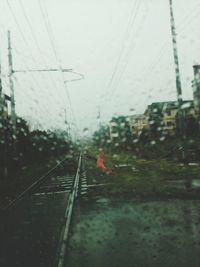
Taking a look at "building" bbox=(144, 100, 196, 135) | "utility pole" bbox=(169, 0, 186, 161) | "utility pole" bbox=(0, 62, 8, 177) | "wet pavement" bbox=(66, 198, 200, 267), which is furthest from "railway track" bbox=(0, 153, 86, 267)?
"building" bbox=(144, 100, 196, 135)

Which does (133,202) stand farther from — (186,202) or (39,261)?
(39,261)

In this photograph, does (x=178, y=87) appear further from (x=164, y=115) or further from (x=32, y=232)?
(x=164, y=115)

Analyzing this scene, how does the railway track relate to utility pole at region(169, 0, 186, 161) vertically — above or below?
below

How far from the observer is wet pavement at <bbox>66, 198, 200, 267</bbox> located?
234 inches

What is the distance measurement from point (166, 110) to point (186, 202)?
5275 cm

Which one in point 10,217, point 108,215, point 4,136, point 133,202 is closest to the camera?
point 108,215

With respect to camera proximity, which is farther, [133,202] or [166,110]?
[166,110]

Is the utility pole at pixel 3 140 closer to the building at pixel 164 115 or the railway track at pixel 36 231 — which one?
the railway track at pixel 36 231

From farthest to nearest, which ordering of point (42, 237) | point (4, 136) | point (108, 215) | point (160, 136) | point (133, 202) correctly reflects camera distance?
1. point (160, 136)
2. point (4, 136)
3. point (133, 202)
4. point (108, 215)
5. point (42, 237)

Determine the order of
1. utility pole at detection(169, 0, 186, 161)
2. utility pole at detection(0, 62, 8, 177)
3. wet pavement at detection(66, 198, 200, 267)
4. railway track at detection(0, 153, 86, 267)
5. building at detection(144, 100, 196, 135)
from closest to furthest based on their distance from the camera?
1. wet pavement at detection(66, 198, 200, 267)
2. railway track at detection(0, 153, 86, 267)
3. utility pole at detection(169, 0, 186, 161)
4. utility pole at detection(0, 62, 8, 177)
5. building at detection(144, 100, 196, 135)

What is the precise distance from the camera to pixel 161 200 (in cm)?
1193

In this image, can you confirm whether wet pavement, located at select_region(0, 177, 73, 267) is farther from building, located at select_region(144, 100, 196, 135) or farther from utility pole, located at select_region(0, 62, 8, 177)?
building, located at select_region(144, 100, 196, 135)

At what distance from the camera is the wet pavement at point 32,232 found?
6.42 metres

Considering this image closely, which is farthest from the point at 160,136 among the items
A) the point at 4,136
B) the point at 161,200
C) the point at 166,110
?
the point at 161,200
